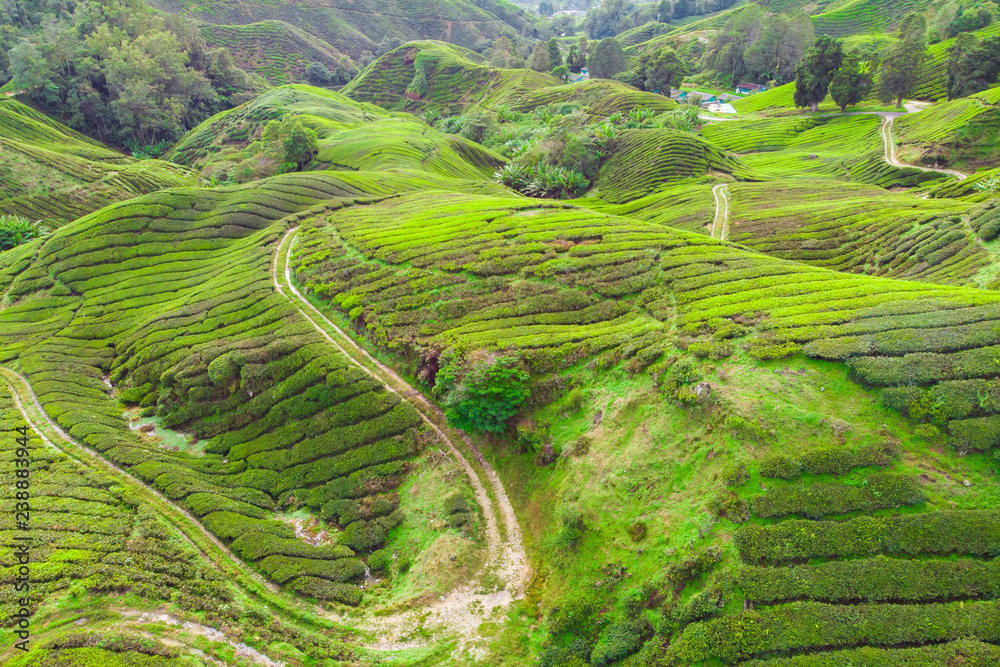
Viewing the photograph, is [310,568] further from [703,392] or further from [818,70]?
[818,70]

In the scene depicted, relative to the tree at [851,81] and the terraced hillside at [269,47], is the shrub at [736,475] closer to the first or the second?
the tree at [851,81]

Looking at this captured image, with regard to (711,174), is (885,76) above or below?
above

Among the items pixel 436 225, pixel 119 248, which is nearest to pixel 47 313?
pixel 119 248

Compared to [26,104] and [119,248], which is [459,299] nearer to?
[119,248]

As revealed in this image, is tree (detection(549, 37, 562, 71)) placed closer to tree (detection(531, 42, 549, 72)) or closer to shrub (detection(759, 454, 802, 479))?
tree (detection(531, 42, 549, 72))

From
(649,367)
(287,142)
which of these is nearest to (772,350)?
(649,367)

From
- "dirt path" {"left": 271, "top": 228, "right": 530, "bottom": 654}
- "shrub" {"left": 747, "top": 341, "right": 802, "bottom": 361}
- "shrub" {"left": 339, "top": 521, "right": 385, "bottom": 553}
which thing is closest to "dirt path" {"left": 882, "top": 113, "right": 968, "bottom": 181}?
"shrub" {"left": 747, "top": 341, "right": 802, "bottom": 361}
